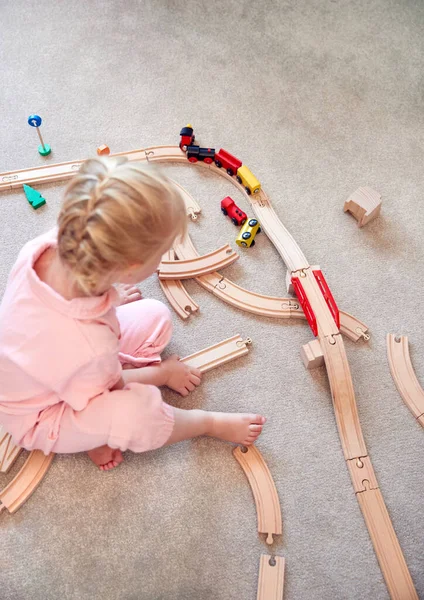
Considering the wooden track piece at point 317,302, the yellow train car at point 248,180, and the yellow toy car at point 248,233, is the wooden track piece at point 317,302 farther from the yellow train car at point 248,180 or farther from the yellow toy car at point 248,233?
the yellow train car at point 248,180

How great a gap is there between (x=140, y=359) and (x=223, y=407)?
220 mm

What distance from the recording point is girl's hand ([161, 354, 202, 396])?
4.01ft

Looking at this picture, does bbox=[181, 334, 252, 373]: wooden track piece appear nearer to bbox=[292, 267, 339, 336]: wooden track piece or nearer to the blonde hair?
bbox=[292, 267, 339, 336]: wooden track piece

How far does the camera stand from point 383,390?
128cm

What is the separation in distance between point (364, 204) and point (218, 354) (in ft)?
1.91

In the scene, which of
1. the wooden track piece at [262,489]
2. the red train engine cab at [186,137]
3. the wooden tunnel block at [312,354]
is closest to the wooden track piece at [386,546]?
the wooden track piece at [262,489]

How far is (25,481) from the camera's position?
1.13 m

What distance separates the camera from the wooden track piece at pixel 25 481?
112 cm

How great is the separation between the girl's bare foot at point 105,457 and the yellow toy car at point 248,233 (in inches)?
24.6

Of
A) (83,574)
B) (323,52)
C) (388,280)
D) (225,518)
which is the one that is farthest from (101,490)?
(323,52)

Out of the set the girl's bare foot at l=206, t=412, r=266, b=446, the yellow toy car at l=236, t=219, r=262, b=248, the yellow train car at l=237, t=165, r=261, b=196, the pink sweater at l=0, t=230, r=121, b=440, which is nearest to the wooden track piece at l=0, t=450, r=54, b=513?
the pink sweater at l=0, t=230, r=121, b=440

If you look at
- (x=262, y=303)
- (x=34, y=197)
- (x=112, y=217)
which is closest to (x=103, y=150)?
(x=34, y=197)

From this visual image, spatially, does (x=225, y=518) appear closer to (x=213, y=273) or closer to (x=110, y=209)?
(x=213, y=273)

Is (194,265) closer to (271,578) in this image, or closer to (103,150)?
(103,150)
